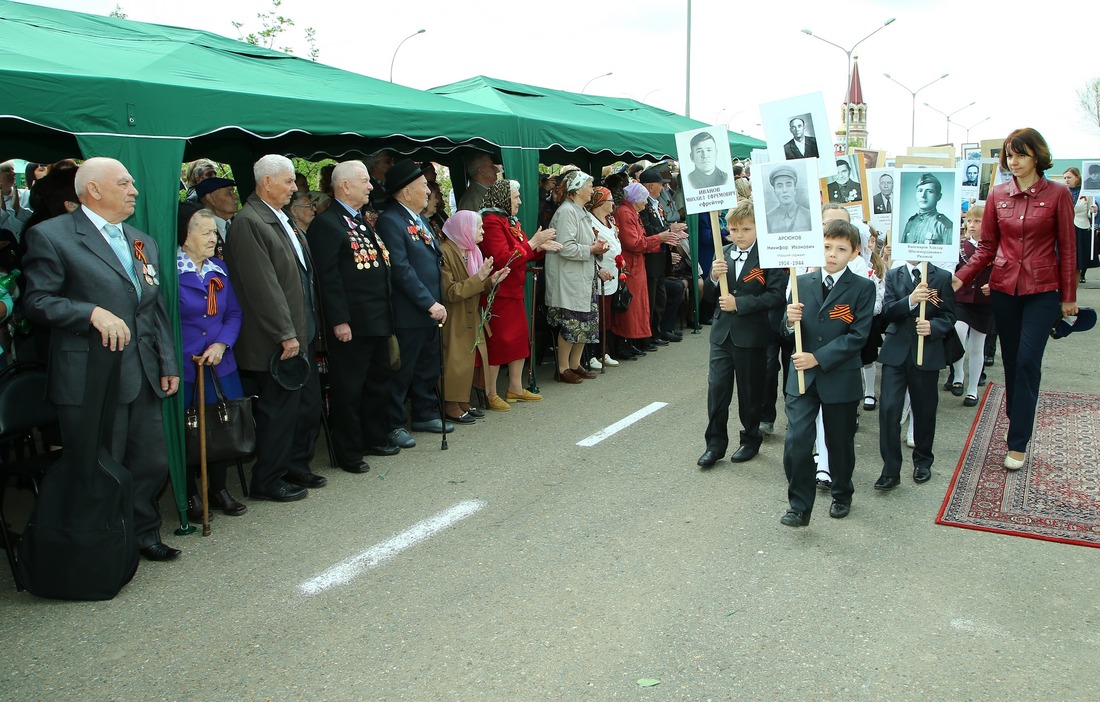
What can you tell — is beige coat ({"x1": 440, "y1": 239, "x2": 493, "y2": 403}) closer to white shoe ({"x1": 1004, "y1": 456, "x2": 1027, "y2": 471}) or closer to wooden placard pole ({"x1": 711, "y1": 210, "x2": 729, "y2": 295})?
wooden placard pole ({"x1": 711, "y1": 210, "x2": 729, "y2": 295})

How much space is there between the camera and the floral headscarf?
716cm

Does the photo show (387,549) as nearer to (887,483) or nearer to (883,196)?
(887,483)

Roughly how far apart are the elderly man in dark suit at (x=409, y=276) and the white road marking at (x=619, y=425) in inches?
42.0

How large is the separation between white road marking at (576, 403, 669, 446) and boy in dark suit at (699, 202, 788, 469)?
92 centimetres

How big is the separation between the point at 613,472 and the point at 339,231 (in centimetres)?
234

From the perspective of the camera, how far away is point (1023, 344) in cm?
554

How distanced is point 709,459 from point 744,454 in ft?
1.02

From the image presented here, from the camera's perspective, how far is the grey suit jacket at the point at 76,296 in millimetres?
3986

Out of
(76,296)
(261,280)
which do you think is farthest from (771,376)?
(76,296)

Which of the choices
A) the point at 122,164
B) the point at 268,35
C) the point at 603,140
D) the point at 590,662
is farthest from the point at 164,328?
the point at 268,35

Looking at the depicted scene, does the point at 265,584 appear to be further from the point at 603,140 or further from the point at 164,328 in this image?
the point at 603,140

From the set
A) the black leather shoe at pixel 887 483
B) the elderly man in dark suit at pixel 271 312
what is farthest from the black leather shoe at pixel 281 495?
the black leather shoe at pixel 887 483

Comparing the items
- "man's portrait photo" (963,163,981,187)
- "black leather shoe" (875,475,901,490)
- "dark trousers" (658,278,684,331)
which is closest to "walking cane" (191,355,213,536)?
"black leather shoe" (875,475,901,490)

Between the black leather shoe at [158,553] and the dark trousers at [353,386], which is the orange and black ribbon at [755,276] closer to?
the dark trousers at [353,386]
